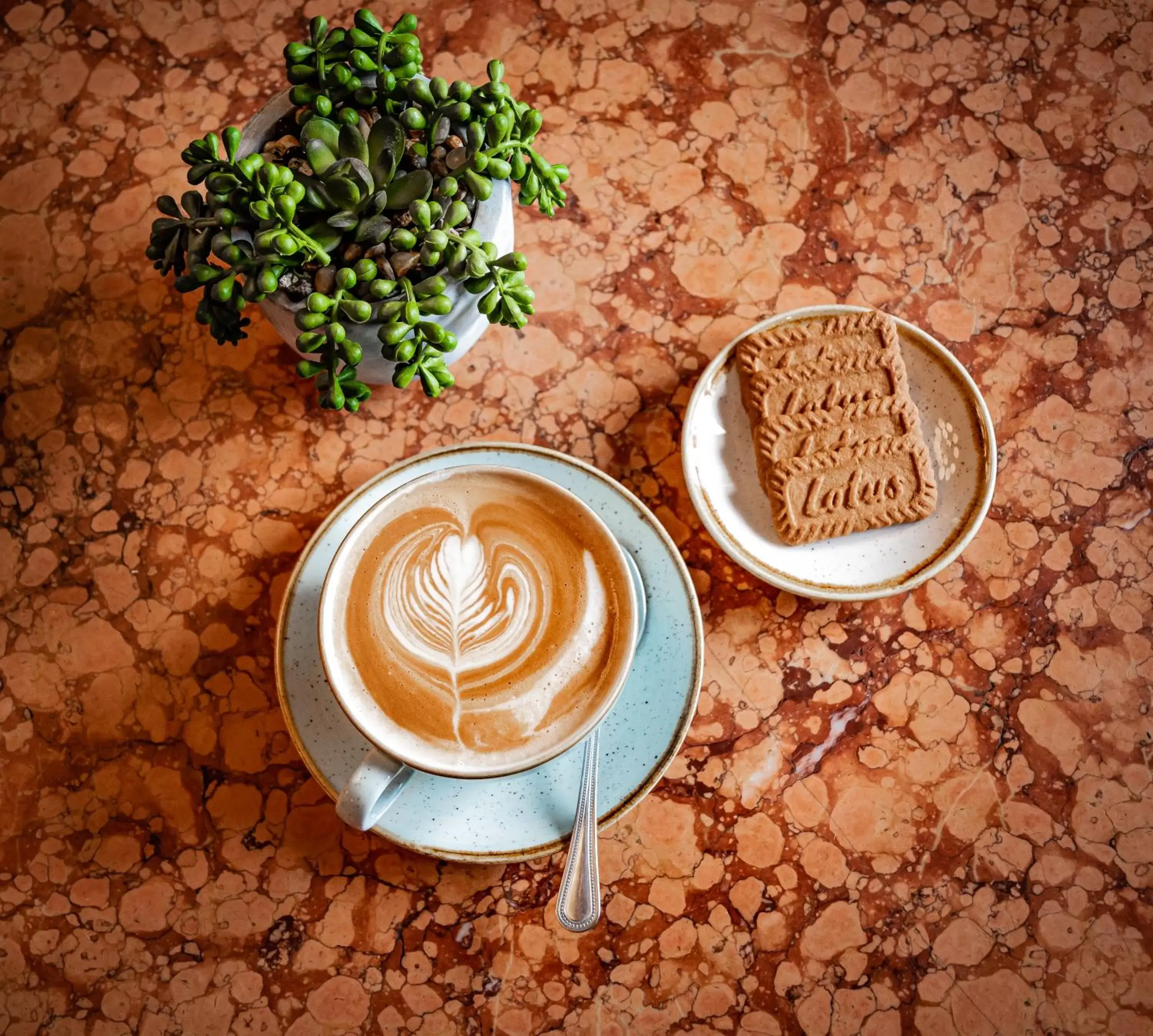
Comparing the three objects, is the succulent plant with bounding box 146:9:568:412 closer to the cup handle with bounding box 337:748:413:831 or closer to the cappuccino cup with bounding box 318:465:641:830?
the cappuccino cup with bounding box 318:465:641:830

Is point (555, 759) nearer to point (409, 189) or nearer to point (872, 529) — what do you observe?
point (872, 529)

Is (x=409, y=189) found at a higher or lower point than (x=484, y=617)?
higher

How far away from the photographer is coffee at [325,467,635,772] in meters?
0.89

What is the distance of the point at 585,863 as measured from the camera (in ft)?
3.29

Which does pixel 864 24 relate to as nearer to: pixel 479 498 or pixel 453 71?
pixel 453 71

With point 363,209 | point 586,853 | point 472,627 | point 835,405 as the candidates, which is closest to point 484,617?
point 472,627

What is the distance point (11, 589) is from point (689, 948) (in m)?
0.98

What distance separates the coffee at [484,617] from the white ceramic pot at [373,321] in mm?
160

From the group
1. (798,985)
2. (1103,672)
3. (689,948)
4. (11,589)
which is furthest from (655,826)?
(11,589)

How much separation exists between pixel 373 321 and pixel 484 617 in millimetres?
317

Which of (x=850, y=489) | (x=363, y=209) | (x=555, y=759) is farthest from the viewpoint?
(x=850, y=489)

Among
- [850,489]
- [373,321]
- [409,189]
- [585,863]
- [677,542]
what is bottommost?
[585,863]

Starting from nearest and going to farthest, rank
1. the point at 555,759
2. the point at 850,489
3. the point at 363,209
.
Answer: the point at 363,209 → the point at 555,759 → the point at 850,489

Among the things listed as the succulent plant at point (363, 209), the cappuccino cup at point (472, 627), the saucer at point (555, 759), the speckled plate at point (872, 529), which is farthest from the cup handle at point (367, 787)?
the speckled plate at point (872, 529)
